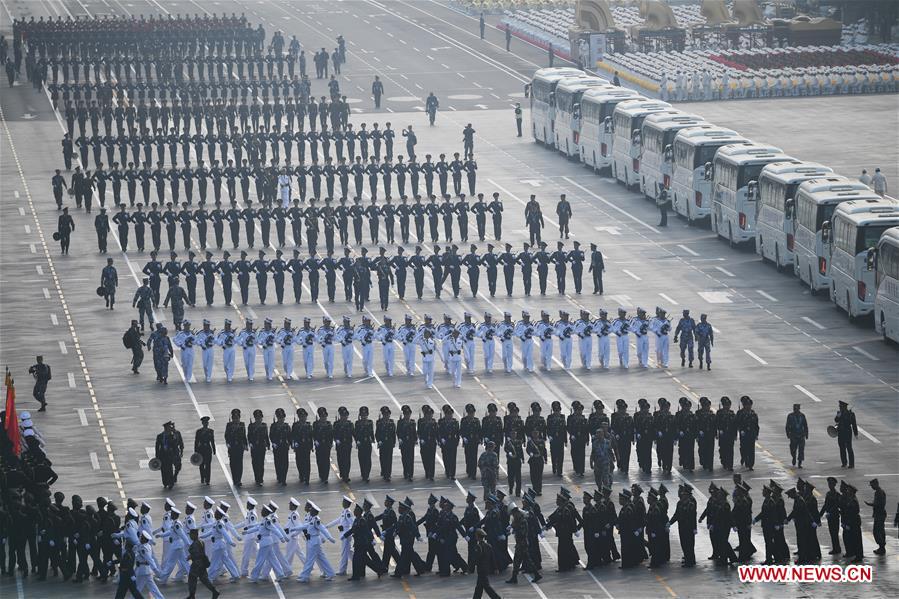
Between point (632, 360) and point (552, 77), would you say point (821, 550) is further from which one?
point (552, 77)

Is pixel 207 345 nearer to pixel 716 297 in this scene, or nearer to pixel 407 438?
pixel 407 438

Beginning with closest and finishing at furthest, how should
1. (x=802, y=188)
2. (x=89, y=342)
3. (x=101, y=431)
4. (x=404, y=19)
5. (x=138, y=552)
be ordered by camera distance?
1. (x=138, y=552)
2. (x=101, y=431)
3. (x=89, y=342)
4. (x=802, y=188)
5. (x=404, y=19)

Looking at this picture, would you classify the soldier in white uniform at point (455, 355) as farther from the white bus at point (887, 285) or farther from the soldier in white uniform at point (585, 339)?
the white bus at point (887, 285)

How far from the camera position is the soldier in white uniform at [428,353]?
51.0 metres

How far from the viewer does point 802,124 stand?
311 feet

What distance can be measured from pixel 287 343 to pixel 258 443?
8817 millimetres

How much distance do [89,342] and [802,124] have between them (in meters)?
47.0

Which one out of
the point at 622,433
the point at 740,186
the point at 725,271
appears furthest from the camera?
the point at 740,186

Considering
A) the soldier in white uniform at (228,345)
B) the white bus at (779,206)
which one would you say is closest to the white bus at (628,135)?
the white bus at (779,206)

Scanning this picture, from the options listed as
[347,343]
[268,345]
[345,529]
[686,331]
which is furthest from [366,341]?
[345,529]

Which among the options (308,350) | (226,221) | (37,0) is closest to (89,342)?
(308,350)

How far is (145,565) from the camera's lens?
36625 mm

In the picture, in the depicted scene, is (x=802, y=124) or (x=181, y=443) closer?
(x=181, y=443)

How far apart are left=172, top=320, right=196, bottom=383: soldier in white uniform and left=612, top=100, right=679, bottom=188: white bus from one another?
3078 centimetres
